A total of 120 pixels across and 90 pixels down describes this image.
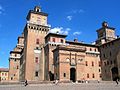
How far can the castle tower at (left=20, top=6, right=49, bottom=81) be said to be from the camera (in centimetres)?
5766

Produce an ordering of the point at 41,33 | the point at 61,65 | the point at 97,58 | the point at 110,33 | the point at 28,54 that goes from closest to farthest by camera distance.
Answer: the point at 61,65 → the point at 28,54 → the point at 41,33 → the point at 97,58 → the point at 110,33

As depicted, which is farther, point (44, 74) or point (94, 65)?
point (94, 65)

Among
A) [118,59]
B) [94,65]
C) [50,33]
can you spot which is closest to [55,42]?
[50,33]

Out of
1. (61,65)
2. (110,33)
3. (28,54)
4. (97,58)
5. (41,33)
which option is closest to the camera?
(61,65)

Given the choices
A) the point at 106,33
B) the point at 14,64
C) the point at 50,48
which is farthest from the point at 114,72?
the point at 14,64

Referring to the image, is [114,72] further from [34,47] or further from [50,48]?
[34,47]

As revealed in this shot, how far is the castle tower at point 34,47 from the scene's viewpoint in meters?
57.7

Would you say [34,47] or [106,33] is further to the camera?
[106,33]

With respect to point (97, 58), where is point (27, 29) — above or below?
above

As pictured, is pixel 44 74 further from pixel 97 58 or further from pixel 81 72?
pixel 97 58

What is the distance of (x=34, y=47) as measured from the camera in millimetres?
60156

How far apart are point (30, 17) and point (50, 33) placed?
9.80m

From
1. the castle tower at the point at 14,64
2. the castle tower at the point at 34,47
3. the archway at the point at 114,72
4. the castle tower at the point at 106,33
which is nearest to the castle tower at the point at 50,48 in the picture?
the castle tower at the point at 34,47

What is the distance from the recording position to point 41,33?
204ft
